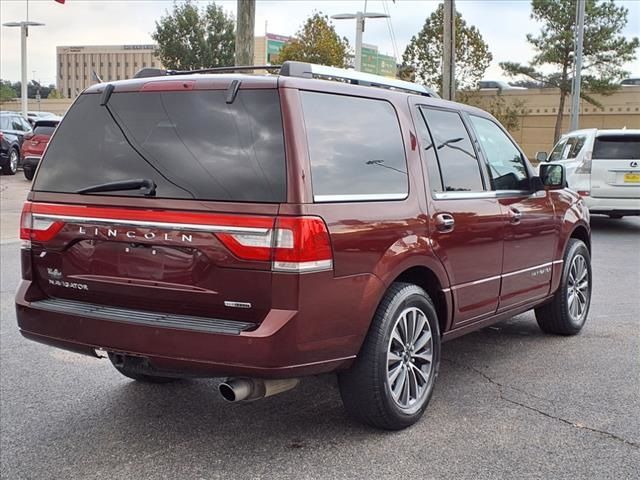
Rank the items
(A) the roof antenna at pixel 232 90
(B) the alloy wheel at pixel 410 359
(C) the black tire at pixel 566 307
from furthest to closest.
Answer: (C) the black tire at pixel 566 307, (B) the alloy wheel at pixel 410 359, (A) the roof antenna at pixel 232 90

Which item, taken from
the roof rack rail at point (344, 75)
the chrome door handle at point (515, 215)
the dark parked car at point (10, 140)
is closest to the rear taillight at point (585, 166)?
the chrome door handle at point (515, 215)

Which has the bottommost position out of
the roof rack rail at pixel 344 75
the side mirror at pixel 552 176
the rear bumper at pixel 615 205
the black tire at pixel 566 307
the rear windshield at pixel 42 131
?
the black tire at pixel 566 307

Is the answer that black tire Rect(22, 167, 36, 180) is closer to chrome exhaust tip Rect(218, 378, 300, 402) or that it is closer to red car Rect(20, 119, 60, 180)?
red car Rect(20, 119, 60, 180)

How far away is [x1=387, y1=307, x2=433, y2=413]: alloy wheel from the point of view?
4082 millimetres

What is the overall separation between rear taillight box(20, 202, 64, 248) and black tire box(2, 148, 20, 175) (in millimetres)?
21070

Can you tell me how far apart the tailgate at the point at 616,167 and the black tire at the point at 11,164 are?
17754 millimetres

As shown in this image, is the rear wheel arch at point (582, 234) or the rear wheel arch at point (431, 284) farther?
the rear wheel arch at point (582, 234)

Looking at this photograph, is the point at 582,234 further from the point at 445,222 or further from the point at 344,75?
the point at 344,75

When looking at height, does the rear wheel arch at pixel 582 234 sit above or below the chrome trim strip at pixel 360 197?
below

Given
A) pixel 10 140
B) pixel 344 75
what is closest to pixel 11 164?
pixel 10 140

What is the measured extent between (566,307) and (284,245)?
3.53 m

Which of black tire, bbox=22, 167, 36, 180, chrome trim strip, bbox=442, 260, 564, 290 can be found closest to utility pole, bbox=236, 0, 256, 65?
black tire, bbox=22, 167, 36, 180

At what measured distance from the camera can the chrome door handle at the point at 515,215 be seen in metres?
5.22

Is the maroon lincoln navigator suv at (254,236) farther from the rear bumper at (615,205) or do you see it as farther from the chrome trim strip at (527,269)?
the rear bumper at (615,205)
